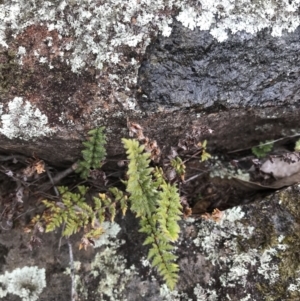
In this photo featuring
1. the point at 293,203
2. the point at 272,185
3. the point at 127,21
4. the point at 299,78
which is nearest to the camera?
the point at 127,21

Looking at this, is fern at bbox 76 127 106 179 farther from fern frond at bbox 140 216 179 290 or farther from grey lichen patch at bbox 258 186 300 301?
grey lichen patch at bbox 258 186 300 301

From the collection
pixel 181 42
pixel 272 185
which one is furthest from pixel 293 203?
pixel 181 42

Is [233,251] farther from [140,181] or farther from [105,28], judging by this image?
[105,28]

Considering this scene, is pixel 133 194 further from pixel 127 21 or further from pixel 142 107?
pixel 127 21

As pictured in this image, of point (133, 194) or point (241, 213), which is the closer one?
point (133, 194)

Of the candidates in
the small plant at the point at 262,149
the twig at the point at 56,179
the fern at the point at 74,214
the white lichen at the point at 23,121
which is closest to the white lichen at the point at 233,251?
the small plant at the point at 262,149

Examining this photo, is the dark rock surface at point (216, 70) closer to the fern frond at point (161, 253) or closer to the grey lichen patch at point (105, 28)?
the grey lichen patch at point (105, 28)

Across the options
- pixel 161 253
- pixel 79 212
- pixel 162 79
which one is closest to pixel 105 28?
pixel 162 79

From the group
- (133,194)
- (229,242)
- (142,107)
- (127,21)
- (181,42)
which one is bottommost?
(229,242)
